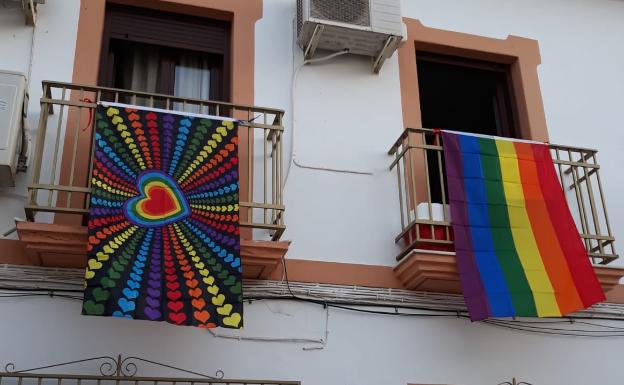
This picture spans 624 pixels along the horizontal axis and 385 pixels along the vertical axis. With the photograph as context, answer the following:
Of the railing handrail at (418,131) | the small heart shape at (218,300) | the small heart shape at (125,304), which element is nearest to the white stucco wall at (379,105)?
the railing handrail at (418,131)

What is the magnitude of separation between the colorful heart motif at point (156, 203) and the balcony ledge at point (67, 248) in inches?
13.0

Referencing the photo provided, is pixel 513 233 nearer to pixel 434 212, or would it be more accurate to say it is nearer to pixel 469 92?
pixel 434 212

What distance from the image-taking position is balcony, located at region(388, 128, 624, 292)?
18.2 feet

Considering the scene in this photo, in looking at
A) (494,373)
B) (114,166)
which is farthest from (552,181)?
(114,166)

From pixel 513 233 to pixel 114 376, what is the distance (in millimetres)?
2838

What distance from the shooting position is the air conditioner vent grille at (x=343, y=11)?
6.19m

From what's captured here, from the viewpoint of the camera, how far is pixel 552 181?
240 inches

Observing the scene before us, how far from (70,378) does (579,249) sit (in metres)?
3.49

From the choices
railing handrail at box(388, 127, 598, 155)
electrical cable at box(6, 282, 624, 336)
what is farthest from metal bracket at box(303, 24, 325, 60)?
electrical cable at box(6, 282, 624, 336)

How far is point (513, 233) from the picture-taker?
5.77 m

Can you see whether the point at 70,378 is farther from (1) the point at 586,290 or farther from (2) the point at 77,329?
(1) the point at 586,290

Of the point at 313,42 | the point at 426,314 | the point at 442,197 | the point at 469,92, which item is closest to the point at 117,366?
the point at 426,314

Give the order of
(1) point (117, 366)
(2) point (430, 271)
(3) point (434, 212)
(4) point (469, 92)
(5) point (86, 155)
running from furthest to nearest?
(4) point (469, 92), (3) point (434, 212), (5) point (86, 155), (2) point (430, 271), (1) point (117, 366)

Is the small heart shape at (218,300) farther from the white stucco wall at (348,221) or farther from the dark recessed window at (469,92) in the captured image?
the dark recessed window at (469,92)
